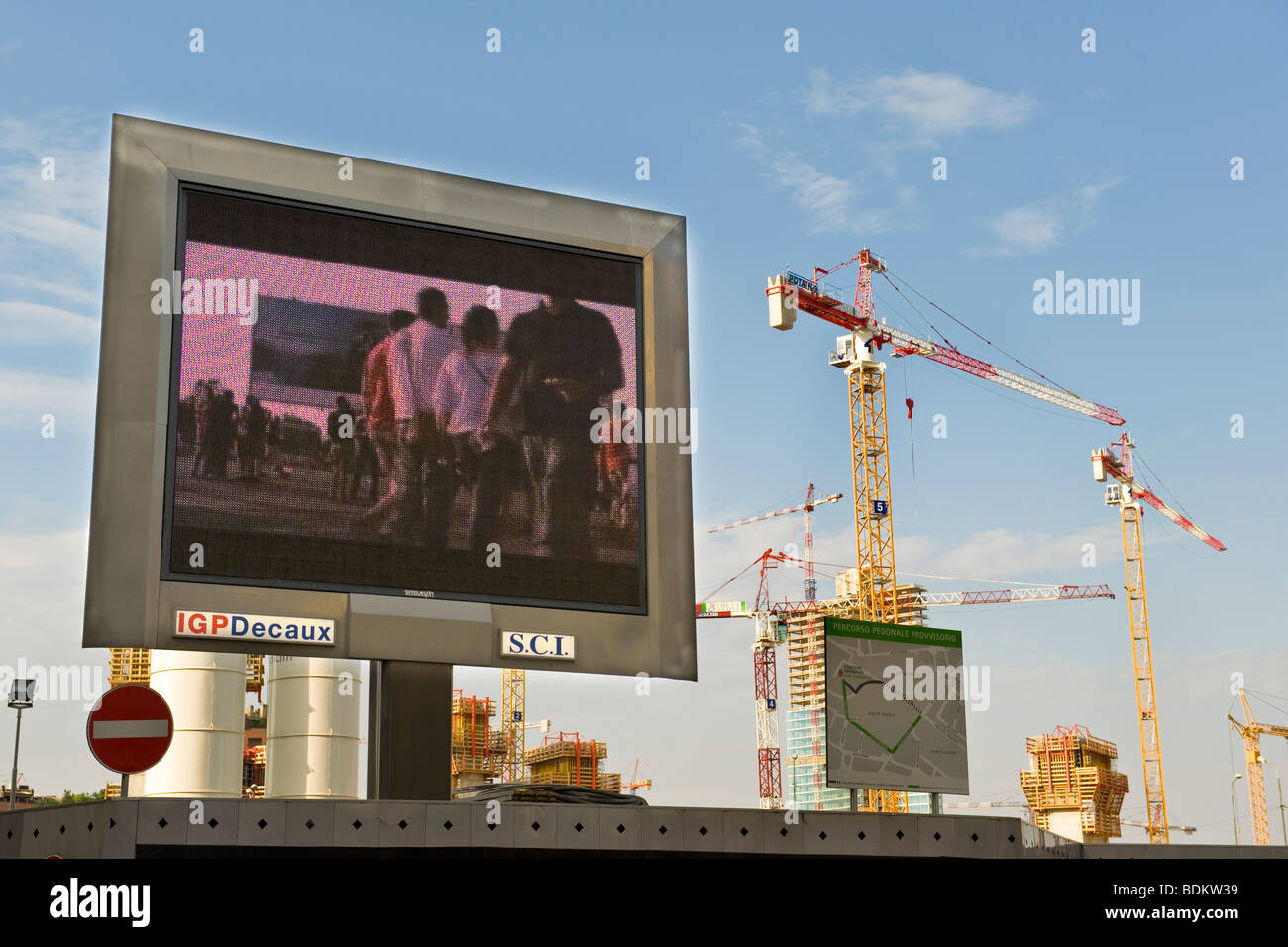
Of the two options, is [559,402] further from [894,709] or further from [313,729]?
[313,729]

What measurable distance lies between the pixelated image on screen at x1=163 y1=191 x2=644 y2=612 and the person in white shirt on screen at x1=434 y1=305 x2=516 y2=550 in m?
0.03

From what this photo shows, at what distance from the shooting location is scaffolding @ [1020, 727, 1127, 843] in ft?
486

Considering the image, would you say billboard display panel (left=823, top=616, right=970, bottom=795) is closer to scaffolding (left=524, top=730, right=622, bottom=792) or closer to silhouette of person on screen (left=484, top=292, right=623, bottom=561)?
silhouette of person on screen (left=484, top=292, right=623, bottom=561)

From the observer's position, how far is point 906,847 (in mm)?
19859

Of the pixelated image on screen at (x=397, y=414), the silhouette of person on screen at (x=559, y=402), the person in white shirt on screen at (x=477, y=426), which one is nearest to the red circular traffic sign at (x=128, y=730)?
the pixelated image on screen at (x=397, y=414)

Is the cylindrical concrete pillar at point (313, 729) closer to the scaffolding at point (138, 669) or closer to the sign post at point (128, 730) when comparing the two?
the scaffolding at point (138, 669)

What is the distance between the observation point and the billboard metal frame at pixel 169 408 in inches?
755

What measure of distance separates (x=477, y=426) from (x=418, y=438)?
37.7 inches

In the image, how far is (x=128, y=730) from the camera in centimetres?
1739

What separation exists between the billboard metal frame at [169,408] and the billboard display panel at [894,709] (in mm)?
2594
